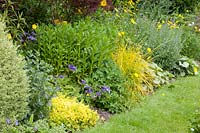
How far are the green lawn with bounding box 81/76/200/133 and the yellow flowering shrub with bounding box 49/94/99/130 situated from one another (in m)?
0.13

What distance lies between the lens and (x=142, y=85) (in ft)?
22.2

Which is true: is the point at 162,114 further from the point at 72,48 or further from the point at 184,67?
the point at 184,67

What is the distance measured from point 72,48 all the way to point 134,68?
44.0 inches

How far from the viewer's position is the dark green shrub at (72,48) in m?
5.92

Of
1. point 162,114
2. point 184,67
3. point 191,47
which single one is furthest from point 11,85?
point 191,47

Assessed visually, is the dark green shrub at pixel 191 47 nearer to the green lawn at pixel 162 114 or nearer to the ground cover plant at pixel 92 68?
the ground cover plant at pixel 92 68

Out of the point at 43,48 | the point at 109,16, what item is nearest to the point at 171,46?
the point at 109,16

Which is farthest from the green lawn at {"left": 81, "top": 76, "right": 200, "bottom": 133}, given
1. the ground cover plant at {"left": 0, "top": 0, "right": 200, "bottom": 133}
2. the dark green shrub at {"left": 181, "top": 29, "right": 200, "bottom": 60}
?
the dark green shrub at {"left": 181, "top": 29, "right": 200, "bottom": 60}

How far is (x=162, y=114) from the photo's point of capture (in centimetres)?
587

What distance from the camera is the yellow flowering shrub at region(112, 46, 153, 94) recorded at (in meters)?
6.52

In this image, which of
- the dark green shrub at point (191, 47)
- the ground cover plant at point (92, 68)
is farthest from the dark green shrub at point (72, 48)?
the dark green shrub at point (191, 47)

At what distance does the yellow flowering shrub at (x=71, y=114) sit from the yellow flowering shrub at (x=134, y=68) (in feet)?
4.13

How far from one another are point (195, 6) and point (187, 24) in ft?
6.95

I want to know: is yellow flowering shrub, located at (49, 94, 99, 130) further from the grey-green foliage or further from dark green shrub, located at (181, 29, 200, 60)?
dark green shrub, located at (181, 29, 200, 60)
